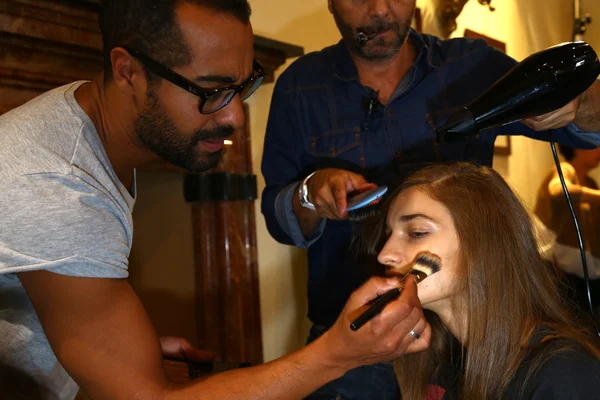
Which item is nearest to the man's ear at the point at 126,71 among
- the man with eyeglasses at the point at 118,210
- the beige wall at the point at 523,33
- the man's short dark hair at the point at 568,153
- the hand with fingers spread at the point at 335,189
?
the man with eyeglasses at the point at 118,210

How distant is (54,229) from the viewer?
900 mm

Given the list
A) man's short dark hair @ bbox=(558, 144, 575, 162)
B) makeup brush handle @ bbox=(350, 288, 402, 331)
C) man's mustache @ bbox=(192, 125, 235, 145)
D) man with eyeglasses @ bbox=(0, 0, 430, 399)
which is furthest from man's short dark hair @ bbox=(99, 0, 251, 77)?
man's short dark hair @ bbox=(558, 144, 575, 162)

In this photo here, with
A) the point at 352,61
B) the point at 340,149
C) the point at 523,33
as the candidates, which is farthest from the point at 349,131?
the point at 523,33

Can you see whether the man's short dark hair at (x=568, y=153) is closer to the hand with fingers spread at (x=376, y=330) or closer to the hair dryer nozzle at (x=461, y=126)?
the hair dryer nozzle at (x=461, y=126)

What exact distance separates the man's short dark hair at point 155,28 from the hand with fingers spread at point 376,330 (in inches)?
19.0

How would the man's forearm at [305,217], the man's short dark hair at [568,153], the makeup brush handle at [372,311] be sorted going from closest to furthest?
the makeup brush handle at [372,311]
the man's forearm at [305,217]
the man's short dark hair at [568,153]

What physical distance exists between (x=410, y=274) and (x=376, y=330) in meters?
0.19

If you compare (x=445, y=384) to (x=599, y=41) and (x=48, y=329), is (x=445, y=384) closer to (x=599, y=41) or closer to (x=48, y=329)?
(x=48, y=329)

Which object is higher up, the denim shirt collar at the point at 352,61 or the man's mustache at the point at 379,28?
the man's mustache at the point at 379,28

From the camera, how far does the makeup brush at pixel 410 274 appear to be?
0.86m

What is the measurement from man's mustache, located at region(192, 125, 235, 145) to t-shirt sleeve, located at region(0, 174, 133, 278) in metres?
0.22

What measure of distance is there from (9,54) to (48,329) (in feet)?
2.34

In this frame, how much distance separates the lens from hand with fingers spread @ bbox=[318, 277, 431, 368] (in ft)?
2.87

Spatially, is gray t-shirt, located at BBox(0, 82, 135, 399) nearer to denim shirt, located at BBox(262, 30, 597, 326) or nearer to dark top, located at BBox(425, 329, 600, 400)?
denim shirt, located at BBox(262, 30, 597, 326)
